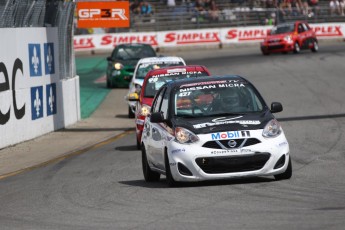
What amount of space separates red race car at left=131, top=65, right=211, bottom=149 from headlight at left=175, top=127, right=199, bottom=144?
21.1ft

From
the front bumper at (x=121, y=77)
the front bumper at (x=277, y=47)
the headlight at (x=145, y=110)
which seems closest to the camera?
the headlight at (x=145, y=110)

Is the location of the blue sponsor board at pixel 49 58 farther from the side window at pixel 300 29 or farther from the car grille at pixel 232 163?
the side window at pixel 300 29

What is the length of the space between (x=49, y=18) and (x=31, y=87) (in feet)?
10.2

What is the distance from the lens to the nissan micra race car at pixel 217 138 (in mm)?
12398

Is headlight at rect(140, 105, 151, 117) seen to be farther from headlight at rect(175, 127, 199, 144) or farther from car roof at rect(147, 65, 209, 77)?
headlight at rect(175, 127, 199, 144)

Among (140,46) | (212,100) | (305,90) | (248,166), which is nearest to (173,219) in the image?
(248,166)

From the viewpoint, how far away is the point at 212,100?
13500mm

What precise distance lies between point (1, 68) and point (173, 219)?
448 inches

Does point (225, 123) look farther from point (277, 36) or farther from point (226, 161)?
point (277, 36)

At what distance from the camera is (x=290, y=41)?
49.2 meters

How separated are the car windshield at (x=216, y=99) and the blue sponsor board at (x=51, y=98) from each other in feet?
36.3

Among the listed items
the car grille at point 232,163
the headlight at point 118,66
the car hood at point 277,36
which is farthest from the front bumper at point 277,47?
the car grille at point 232,163

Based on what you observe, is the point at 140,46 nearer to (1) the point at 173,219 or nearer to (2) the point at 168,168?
(2) the point at 168,168

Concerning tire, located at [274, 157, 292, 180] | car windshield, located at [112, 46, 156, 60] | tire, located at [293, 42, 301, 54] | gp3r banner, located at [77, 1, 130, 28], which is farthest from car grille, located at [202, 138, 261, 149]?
tire, located at [293, 42, 301, 54]
